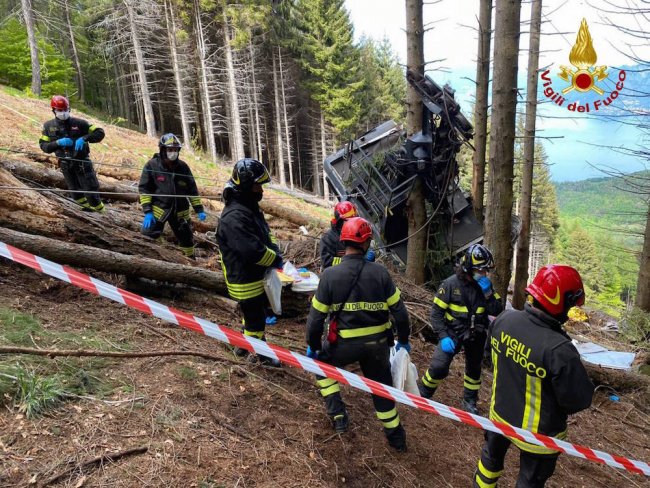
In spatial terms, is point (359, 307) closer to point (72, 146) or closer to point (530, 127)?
point (72, 146)

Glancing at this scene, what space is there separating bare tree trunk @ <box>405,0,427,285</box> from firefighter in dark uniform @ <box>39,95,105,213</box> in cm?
493

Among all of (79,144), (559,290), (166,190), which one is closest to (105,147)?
(79,144)

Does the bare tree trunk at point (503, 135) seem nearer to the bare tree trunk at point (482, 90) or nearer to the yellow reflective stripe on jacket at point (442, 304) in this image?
the yellow reflective stripe on jacket at point (442, 304)

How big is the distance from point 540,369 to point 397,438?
1389 mm

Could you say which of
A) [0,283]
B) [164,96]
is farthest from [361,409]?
[164,96]

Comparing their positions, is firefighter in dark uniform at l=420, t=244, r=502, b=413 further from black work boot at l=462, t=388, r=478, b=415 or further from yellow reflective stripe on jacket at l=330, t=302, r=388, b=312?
yellow reflective stripe on jacket at l=330, t=302, r=388, b=312

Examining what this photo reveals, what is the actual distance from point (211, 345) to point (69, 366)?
1331mm

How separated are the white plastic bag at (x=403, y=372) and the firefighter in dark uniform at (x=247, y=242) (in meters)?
1.28

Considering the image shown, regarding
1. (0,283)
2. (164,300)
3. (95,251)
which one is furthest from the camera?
(164,300)

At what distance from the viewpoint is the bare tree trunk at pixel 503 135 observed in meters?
5.20

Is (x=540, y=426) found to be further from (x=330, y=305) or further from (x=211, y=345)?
(x=211, y=345)

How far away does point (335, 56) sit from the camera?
28.5 metres

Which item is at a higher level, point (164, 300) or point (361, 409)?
point (164, 300)

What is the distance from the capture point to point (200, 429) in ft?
9.29
